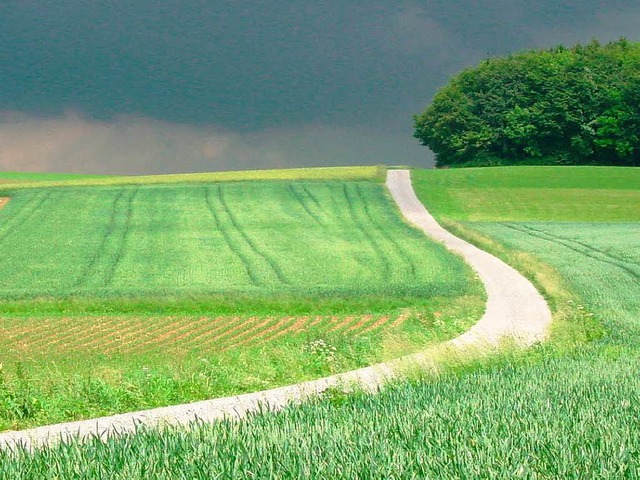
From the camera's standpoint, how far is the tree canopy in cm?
9162

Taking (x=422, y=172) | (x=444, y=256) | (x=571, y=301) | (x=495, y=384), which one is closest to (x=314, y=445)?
(x=495, y=384)

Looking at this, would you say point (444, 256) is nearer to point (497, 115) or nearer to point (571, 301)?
point (571, 301)

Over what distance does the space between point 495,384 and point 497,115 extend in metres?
89.4

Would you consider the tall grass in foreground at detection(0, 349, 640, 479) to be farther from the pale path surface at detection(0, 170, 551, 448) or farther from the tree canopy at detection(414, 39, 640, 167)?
the tree canopy at detection(414, 39, 640, 167)

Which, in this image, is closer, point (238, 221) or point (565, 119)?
point (238, 221)

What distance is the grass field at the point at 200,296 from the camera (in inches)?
546

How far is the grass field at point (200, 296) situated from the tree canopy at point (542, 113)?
40779 mm

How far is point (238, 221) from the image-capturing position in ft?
163

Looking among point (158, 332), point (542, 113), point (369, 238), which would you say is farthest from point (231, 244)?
point (542, 113)

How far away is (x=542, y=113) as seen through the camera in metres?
92.6

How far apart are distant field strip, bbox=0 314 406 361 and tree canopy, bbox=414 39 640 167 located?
70720 millimetres

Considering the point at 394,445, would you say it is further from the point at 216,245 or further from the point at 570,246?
the point at 570,246

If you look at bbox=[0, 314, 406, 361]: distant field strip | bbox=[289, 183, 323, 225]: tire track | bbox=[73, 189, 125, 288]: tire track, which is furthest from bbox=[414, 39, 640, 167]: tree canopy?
bbox=[0, 314, 406, 361]: distant field strip

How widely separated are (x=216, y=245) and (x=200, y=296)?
39.2ft
